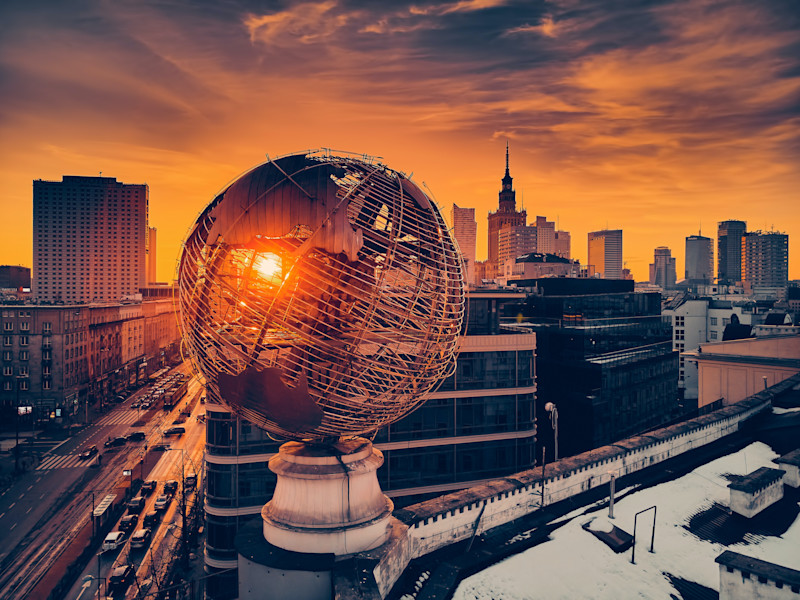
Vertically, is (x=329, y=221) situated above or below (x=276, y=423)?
above

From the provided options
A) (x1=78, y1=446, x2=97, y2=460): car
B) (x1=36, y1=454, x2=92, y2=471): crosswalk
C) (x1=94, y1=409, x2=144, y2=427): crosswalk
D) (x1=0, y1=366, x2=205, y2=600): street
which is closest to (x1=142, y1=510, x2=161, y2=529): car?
(x1=0, y1=366, x2=205, y2=600): street

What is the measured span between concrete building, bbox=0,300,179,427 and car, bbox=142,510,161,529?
2877 cm

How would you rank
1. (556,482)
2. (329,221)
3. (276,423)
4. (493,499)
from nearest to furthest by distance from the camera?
(329,221) → (276,423) → (493,499) → (556,482)

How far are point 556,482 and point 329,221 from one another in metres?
11.3

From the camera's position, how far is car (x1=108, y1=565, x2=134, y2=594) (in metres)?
25.8

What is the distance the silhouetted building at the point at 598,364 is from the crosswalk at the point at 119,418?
4416 cm

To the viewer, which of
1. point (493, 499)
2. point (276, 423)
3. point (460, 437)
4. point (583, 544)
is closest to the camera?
point (276, 423)

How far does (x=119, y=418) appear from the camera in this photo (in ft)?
202

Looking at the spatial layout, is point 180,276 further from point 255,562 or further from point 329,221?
point 255,562

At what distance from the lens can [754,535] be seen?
13.8m

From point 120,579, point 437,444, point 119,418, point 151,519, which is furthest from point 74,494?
point 437,444

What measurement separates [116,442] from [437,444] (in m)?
37.0

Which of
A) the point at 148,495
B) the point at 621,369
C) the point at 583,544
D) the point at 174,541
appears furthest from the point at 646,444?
the point at 148,495

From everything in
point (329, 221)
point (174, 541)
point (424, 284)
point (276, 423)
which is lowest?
point (174, 541)
